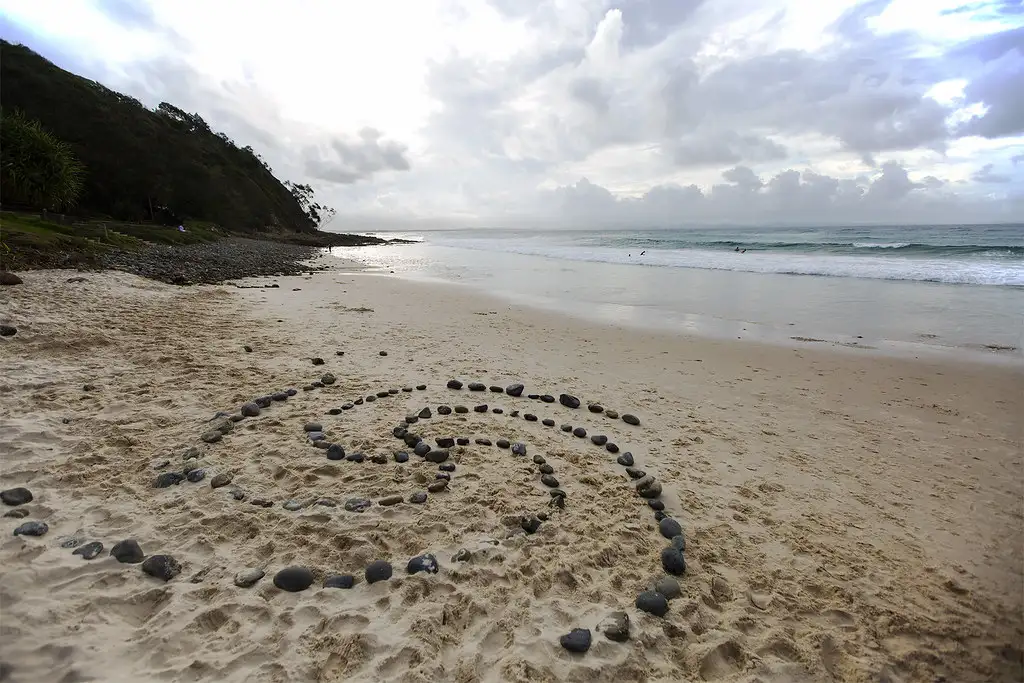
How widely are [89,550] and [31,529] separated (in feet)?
1.51

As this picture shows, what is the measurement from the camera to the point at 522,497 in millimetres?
3828

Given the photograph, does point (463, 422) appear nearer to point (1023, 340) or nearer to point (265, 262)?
point (1023, 340)

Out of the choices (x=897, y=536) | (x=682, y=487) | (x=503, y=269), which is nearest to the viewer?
(x=897, y=536)

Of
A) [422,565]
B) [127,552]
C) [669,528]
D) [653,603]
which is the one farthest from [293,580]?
[669,528]

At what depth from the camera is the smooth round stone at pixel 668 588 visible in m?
2.84

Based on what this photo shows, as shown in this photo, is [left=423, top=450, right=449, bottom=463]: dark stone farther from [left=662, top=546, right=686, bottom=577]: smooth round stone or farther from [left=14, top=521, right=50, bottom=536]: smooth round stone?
[left=14, top=521, right=50, bottom=536]: smooth round stone

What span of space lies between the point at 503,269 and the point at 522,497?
24.8 m

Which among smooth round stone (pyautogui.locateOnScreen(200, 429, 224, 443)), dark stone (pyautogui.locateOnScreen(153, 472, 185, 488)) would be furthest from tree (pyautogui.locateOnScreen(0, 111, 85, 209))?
dark stone (pyautogui.locateOnScreen(153, 472, 185, 488))

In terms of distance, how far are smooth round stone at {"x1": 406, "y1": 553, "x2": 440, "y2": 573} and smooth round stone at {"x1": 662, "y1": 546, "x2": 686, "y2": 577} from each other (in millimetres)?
1488

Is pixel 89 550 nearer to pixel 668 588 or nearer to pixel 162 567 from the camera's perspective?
pixel 162 567

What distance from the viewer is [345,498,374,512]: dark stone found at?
11.5 feet

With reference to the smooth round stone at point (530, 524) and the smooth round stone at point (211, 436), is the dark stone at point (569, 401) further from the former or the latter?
the smooth round stone at point (211, 436)

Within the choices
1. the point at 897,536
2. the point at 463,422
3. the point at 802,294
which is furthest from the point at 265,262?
the point at 897,536

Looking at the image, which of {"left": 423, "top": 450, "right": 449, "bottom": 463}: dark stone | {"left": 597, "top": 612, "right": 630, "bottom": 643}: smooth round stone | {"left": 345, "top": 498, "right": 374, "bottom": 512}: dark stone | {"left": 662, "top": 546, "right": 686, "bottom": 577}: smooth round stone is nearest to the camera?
{"left": 597, "top": 612, "right": 630, "bottom": 643}: smooth round stone
